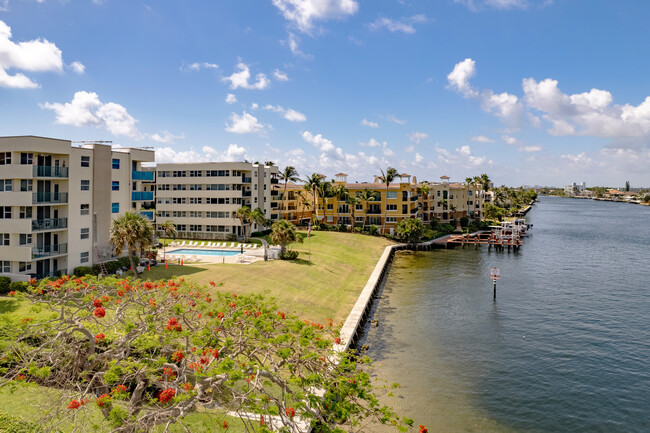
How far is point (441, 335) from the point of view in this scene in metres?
40.1

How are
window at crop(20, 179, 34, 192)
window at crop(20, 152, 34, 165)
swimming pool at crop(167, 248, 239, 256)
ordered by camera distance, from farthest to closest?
swimming pool at crop(167, 248, 239, 256) → window at crop(20, 152, 34, 165) → window at crop(20, 179, 34, 192)

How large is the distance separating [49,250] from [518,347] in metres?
44.4

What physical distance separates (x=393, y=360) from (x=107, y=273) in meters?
30.8

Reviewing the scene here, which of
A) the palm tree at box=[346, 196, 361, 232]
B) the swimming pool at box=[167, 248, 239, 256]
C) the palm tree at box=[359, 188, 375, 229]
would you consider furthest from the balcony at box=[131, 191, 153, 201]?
the palm tree at box=[359, 188, 375, 229]

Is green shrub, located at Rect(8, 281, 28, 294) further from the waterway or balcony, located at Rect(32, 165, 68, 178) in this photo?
the waterway

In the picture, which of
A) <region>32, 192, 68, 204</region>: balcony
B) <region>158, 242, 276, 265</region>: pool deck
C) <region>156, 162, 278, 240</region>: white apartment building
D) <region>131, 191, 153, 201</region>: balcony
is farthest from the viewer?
<region>156, 162, 278, 240</region>: white apartment building

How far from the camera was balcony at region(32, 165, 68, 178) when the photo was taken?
4106cm

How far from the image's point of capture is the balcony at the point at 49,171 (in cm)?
4106

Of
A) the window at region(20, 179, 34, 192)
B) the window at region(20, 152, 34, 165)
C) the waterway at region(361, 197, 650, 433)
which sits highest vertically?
the window at region(20, 152, 34, 165)

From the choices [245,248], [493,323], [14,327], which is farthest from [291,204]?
[14,327]

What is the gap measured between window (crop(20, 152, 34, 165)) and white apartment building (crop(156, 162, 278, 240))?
4003 centimetres

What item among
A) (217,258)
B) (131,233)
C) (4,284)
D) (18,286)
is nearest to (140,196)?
(217,258)

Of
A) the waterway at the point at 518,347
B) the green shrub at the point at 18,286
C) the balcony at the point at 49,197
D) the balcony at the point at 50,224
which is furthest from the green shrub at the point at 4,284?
the waterway at the point at 518,347

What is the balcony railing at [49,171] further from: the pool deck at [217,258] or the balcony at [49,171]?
the pool deck at [217,258]
